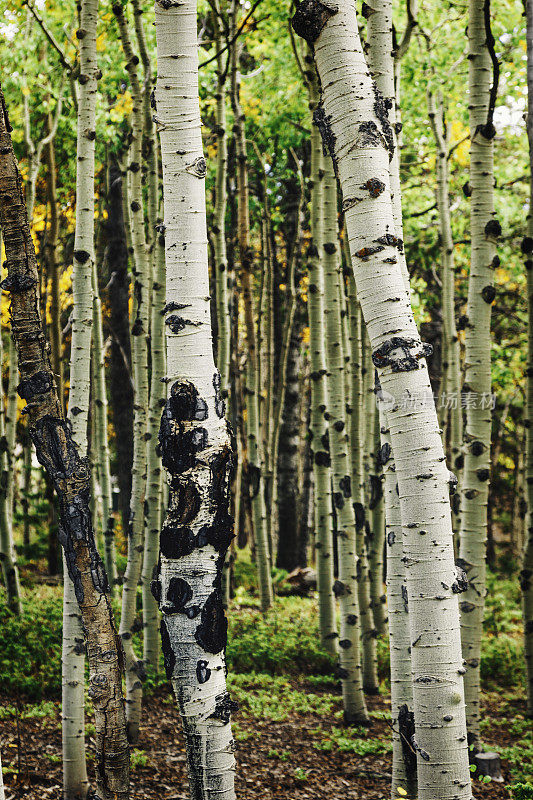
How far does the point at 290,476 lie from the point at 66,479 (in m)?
9.89

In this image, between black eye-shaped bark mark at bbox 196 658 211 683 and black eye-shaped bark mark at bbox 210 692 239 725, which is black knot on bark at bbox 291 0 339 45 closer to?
black eye-shaped bark mark at bbox 196 658 211 683

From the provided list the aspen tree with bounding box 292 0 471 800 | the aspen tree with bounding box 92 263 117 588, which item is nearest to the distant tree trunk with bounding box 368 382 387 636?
the aspen tree with bounding box 92 263 117 588

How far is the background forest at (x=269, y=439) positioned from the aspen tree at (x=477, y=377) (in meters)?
0.02

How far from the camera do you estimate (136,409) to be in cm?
530

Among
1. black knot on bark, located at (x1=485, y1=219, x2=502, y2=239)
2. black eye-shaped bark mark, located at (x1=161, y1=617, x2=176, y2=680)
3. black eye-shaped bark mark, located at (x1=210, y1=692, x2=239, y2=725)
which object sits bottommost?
black eye-shaped bark mark, located at (x1=210, y1=692, x2=239, y2=725)

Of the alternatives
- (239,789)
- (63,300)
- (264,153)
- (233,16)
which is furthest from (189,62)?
(63,300)

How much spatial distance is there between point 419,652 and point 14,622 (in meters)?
5.63

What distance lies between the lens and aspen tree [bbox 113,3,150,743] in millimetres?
4730

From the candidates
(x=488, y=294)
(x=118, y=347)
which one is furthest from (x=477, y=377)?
(x=118, y=347)

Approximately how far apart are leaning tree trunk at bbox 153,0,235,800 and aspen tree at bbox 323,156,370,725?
337 cm

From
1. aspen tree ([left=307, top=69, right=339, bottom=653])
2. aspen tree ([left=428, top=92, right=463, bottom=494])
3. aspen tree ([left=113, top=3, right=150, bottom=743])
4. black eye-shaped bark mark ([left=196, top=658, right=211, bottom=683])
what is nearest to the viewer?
black eye-shaped bark mark ([left=196, top=658, right=211, bottom=683])

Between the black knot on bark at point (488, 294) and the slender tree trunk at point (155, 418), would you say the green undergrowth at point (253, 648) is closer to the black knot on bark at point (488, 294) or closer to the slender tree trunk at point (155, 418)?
the slender tree trunk at point (155, 418)

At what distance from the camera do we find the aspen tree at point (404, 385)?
2355mm

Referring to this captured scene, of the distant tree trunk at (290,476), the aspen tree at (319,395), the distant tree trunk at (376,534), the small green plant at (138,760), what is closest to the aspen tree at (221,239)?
the aspen tree at (319,395)
